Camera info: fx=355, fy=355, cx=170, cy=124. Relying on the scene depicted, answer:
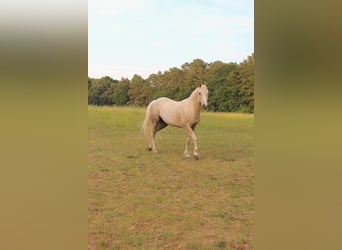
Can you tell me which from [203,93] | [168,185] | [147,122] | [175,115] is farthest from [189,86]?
[168,185]

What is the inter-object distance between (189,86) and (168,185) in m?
0.69

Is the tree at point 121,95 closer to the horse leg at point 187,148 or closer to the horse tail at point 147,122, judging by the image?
the horse tail at point 147,122

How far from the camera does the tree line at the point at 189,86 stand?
2.34m

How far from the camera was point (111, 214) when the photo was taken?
2.34 m

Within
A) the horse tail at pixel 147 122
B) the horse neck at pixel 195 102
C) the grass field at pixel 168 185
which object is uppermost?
the horse neck at pixel 195 102

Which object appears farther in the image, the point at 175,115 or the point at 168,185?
the point at 175,115

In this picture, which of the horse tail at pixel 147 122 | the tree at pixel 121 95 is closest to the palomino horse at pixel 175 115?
the horse tail at pixel 147 122

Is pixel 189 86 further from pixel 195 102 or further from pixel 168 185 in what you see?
pixel 168 185

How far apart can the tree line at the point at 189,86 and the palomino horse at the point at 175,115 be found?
4 centimetres

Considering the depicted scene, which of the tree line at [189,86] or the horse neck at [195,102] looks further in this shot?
the horse neck at [195,102]

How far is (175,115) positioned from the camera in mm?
2500
